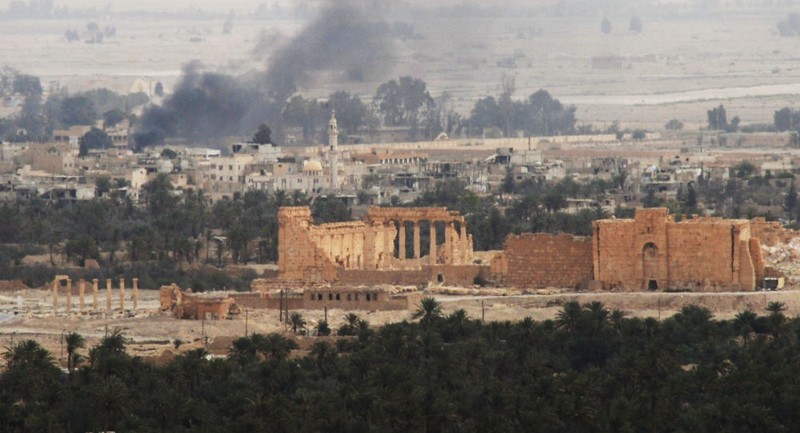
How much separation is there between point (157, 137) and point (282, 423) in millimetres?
99232

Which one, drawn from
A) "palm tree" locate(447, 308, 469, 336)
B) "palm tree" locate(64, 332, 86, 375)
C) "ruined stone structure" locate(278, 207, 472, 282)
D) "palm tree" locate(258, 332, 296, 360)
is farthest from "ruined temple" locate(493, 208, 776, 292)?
"palm tree" locate(64, 332, 86, 375)

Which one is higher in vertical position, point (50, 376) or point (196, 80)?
point (196, 80)

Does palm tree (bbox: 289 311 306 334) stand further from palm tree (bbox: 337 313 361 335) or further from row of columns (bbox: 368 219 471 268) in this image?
row of columns (bbox: 368 219 471 268)

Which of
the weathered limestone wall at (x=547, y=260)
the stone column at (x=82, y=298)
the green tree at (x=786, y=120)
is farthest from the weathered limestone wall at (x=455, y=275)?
the green tree at (x=786, y=120)

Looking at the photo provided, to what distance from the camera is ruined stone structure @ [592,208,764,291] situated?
7012cm

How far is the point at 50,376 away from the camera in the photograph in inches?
2357

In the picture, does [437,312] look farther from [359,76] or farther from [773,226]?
[359,76]

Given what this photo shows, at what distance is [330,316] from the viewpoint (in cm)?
7062

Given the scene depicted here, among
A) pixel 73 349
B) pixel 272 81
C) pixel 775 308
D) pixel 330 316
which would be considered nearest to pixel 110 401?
pixel 73 349

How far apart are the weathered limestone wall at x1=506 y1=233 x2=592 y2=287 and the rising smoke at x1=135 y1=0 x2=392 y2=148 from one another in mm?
78676

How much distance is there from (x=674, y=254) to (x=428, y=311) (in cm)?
689

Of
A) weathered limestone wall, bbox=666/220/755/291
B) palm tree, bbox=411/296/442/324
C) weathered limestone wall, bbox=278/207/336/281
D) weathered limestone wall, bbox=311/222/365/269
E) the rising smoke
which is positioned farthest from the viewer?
the rising smoke

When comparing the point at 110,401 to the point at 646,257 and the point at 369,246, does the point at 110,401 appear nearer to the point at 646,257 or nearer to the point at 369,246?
the point at 646,257

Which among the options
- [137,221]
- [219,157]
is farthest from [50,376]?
[219,157]
